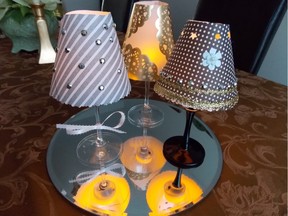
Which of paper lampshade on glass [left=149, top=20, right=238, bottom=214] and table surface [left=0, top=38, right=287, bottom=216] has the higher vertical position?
paper lampshade on glass [left=149, top=20, right=238, bottom=214]

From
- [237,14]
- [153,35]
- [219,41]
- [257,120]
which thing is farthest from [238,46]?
[219,41]

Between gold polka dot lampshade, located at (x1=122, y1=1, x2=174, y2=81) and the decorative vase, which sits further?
the decorative vase

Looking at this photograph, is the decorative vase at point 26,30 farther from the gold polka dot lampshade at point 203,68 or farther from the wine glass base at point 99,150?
the gold polka dot lampshade at point 203,68

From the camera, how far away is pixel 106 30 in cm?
34

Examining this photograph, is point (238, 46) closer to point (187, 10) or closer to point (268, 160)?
point (268, 160)

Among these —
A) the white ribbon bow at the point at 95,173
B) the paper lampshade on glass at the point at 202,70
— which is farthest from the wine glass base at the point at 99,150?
the paper lampshade on glass at the point at 202,70

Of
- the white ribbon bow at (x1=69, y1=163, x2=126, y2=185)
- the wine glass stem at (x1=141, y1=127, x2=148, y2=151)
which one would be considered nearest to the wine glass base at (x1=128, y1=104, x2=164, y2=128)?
the wine glass stem at (x1=141, y1=127, x2=148, y2=151)

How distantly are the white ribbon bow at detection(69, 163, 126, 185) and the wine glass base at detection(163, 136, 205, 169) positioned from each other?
0.37 ft

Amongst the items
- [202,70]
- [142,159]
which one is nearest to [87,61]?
[202,70]

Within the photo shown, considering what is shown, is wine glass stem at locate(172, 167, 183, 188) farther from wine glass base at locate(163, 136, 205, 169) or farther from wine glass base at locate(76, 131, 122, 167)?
wine glass base at locate(76, 131, 122, 167)

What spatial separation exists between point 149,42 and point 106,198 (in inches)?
12.6

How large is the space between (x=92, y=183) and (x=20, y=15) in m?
0.67

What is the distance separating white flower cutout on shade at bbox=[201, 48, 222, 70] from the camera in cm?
30

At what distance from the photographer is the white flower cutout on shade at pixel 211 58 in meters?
0.30
